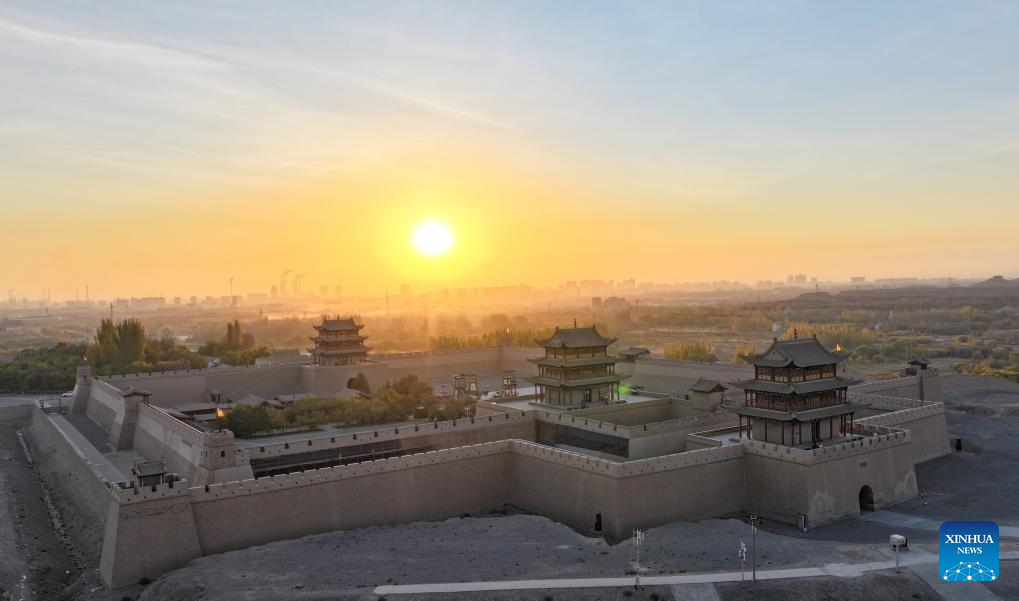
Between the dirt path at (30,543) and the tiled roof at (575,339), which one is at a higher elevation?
the tiled roof at (575,339)

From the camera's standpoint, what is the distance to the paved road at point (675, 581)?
24766 mm

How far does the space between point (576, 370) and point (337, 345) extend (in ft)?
83.9

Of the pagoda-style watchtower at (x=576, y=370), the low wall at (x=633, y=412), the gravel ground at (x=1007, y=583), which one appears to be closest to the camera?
the gravel ground at (x=1007, y=583)

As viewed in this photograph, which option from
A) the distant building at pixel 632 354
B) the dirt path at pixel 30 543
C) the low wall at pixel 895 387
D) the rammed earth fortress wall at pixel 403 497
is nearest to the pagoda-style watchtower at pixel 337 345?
the distant building at pixel 632 354

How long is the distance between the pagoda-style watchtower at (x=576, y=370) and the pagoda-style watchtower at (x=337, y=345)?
22.4m

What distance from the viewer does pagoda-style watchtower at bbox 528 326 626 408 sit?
152 feet

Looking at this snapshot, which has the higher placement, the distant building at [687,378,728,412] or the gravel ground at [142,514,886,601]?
the distant building at [687,378,728,412]

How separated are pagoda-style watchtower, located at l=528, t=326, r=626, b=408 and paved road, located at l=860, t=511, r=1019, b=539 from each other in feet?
55.3

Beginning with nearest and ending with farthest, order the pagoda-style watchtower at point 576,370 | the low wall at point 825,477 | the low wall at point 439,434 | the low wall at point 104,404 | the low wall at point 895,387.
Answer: the low wall at point 825,477, the low wall at point 439,434, the pagoda-style watchtower at point 576,370, the low wall at point 895,387, the low wall at point 104,404

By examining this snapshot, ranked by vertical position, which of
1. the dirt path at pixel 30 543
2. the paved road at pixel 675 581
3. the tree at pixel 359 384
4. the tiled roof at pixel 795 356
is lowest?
the dirt path at pixel 30 543

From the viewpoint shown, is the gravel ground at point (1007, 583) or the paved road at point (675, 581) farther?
the paved road at point (675, 581)

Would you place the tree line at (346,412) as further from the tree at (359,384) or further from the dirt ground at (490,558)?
the dirt ground at (490,558)

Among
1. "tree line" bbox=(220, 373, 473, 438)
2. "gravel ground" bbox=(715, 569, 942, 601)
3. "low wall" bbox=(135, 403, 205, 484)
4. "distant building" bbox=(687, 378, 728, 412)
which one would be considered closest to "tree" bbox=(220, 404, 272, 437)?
"tree line" bbox=(220, 373, 473, 438)

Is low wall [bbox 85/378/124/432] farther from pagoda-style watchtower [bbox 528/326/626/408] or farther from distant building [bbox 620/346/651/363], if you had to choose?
distant building [bbox 620/346/651/363]
